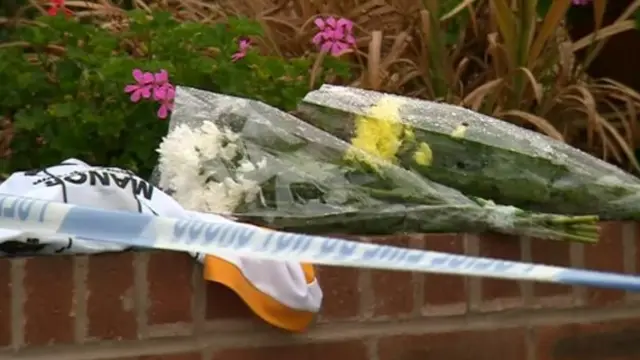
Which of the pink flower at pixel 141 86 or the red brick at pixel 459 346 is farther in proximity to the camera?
the pink flower at pixel 141 86

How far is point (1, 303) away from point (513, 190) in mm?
891

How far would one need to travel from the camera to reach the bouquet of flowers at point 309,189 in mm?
1935

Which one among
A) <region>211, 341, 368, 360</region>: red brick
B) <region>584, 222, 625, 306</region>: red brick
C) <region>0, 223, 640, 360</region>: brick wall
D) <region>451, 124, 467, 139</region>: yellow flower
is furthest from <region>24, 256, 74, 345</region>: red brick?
<region>584, 222, 625, 306</region>: red brick

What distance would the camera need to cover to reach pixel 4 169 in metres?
2.32

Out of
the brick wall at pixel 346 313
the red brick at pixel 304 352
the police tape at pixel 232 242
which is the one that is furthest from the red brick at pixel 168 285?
the police tape at pixel 232 242

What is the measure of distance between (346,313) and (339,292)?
0.12 ft

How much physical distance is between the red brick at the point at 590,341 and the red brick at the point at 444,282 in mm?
168

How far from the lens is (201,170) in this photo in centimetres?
196

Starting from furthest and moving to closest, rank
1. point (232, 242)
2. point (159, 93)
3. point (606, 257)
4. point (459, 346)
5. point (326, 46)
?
point (326, 46) < point (159, 93) < point (606, 257) < point (459, 346) < point (232, 242)

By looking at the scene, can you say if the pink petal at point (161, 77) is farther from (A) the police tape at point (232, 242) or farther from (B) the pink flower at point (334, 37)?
(A) the police tape at point (232, 242)

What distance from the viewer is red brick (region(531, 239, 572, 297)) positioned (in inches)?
78.5

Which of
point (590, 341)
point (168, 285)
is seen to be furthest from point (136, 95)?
point (590, 341)

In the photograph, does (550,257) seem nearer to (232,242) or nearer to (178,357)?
(178,357)

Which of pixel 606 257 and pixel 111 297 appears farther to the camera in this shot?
pixel 606 257
